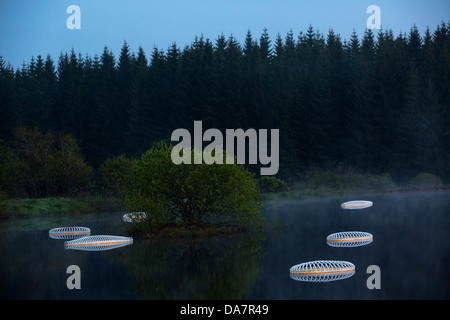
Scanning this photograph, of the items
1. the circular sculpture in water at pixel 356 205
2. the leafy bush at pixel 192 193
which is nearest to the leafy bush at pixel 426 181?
the circular sculpture in water at pixel 356 205

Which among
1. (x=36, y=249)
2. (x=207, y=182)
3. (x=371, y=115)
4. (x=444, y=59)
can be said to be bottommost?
(x=36, y=249)

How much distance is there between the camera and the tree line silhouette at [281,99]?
1807 inches

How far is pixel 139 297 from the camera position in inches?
388

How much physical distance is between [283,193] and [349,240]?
18.9 m

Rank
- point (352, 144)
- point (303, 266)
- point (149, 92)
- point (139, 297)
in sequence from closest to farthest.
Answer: point (139, 297)
point (303, 266)
point (352, 144)
point (149, 92)

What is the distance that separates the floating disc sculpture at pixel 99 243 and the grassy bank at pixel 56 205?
11222mm

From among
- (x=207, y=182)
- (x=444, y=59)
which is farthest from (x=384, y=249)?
(x=444, y=59)

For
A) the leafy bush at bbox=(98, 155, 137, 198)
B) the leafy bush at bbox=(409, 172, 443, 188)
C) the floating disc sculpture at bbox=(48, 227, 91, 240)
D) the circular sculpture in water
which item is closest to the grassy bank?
the leafy bush at bbox=(98, 155, 137, 198)

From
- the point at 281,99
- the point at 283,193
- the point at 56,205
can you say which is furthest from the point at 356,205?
the point at 281,99

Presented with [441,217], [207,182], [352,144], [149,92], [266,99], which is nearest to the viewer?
[207,182]

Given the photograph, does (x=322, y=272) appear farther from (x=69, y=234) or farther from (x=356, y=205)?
(x=356, y=205)

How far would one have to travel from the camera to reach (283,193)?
34094 millimetres

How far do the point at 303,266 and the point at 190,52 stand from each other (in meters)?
51.7
